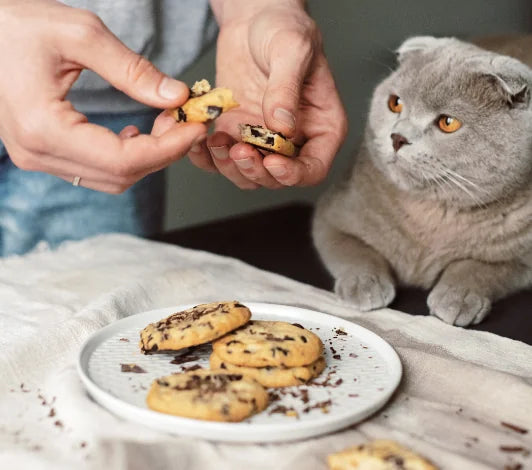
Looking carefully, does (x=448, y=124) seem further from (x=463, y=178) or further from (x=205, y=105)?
(x=205, y=105)

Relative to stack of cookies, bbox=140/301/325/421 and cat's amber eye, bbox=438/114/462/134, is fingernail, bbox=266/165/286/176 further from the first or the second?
cat's amber eye, bbox=438/114/462/134

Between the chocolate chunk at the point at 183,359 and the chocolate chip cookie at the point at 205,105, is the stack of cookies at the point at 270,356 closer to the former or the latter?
the chocolate chunk at the point at 183,359

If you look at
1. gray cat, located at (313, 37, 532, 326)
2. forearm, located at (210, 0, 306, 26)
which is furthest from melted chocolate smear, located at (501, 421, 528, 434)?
forearm, located at (210, 0, 306, 26)

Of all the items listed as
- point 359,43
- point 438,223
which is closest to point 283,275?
point 438,223

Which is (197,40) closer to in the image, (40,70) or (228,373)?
(40,70)

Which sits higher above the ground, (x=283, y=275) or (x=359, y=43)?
→ (x=359, y=43)
